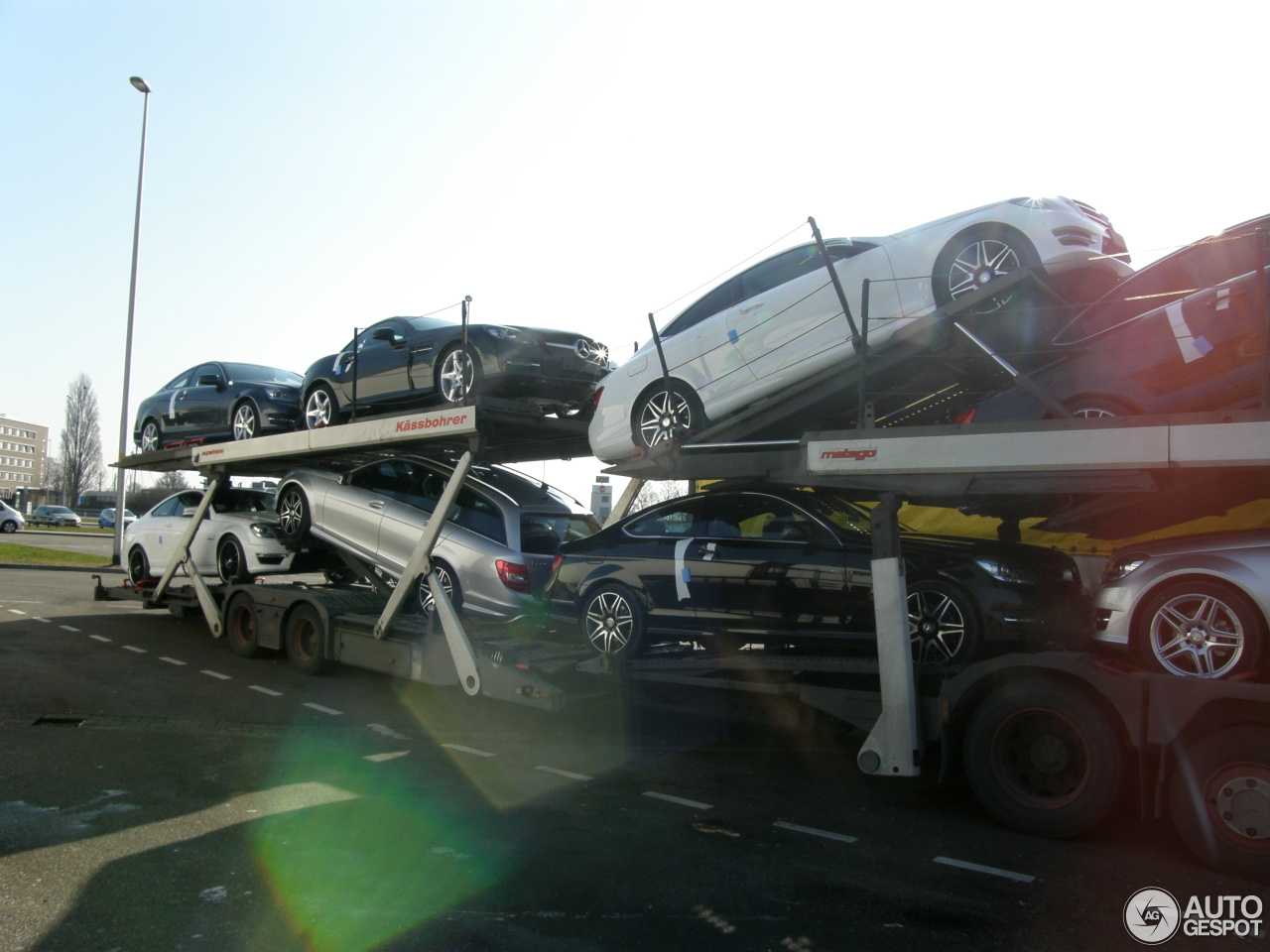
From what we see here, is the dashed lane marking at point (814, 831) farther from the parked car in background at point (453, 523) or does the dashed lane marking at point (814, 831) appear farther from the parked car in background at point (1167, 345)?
the parked car in background at point (453, 523)

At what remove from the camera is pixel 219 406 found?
11375 mm

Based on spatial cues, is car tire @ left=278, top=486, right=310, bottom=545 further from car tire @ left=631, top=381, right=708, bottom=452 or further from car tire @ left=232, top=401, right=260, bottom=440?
car tire @ left=631, top=381, right=708, bottom=452

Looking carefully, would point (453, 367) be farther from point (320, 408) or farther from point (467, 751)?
point (467, 751)

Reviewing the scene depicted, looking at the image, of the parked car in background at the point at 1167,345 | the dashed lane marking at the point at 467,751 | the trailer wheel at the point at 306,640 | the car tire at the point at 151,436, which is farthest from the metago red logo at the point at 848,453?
the car tire at the point at 151,436

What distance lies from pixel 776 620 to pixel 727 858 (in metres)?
2.00

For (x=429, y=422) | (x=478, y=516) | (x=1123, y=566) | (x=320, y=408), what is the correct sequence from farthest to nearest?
(x=320, y=408), (x=478, y=516), (x=429, y=422), (x=1123, y=566)

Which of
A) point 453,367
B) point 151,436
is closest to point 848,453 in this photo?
point 453,367

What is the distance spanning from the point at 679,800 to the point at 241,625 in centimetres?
677

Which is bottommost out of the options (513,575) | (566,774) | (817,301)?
(566,774)

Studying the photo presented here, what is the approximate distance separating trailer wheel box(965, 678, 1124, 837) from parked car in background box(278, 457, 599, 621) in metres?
4.08

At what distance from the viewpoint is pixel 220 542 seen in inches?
441

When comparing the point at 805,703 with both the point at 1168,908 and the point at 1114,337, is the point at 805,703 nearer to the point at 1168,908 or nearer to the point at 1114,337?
the point at 1168,908

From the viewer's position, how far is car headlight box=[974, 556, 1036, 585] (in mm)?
5719

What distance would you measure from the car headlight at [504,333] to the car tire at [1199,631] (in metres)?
5.44
